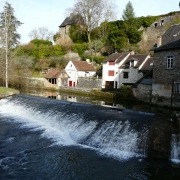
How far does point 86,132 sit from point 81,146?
5.28ft

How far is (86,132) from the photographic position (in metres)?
17.6

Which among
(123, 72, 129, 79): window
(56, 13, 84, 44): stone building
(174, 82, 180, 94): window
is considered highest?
(56, 13, 84, 44): stone building

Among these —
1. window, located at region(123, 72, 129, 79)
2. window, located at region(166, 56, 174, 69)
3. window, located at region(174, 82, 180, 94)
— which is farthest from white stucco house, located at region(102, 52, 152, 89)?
window, located at region(174, 82, 180, 94)

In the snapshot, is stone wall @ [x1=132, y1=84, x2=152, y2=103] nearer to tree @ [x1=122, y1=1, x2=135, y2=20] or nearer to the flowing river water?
the flowing river water

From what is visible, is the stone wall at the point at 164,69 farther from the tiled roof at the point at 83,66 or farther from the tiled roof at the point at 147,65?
the tiled roof at the point at 83,66

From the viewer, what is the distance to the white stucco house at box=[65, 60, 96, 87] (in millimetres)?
48616

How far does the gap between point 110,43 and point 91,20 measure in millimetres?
8105

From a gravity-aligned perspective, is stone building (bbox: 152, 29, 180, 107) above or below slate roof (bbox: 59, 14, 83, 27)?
below

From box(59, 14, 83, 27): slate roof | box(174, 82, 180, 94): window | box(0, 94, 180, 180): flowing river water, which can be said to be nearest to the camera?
box(0, 94, 180, 180): flowing river water

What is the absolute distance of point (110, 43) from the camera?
53.1 meters

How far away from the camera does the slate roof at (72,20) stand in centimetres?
6034

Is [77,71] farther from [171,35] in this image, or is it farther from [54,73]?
[171,35]

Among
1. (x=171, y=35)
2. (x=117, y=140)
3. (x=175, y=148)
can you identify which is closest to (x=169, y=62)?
(x=171, y=35)

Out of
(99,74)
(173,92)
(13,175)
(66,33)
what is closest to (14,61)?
(99,74)
